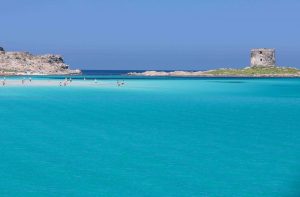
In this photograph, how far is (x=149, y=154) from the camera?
31.6 m

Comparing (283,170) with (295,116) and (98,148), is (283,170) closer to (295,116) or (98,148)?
(98,148)

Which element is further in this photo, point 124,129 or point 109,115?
point 109,115

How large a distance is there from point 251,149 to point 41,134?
15.0 metres

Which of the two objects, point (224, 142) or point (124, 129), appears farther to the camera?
point (124, 129)

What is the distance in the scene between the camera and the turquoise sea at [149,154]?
24.5 m

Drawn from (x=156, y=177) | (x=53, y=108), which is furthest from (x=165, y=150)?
(x=53, y=108)

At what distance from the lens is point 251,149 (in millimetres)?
33656

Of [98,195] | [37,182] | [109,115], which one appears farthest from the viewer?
[109,115]

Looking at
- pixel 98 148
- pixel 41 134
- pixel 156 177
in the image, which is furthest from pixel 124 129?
pixel 156 177

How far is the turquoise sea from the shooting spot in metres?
24.5

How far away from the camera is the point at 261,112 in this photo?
2301 inches

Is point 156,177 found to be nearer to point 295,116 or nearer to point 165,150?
point 165,150

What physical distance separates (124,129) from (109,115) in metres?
11.4

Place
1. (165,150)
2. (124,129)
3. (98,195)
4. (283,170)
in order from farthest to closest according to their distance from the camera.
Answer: (124,129) < (165,150) < (283,170) < (98,195)
